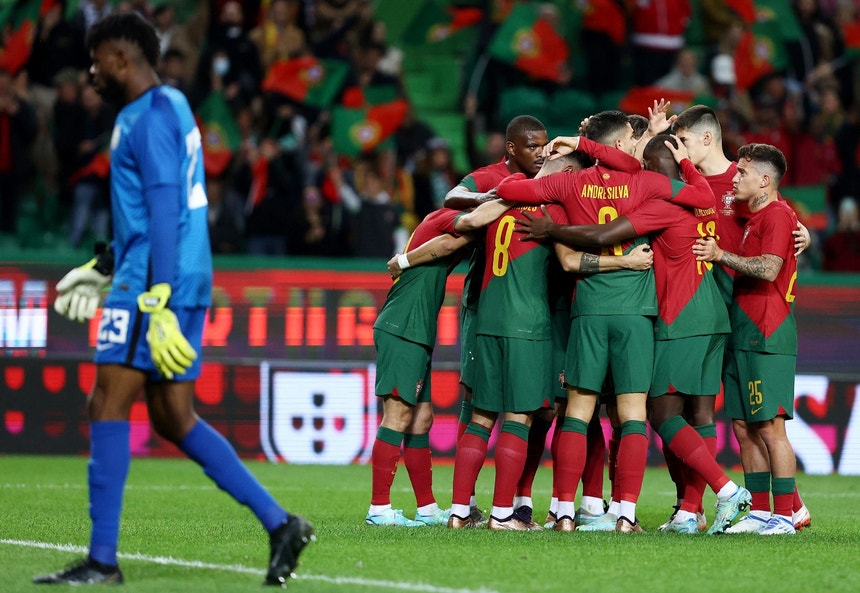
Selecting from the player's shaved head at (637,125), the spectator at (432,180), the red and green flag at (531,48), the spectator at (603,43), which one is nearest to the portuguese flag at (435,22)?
the red and green flag at (531,48)

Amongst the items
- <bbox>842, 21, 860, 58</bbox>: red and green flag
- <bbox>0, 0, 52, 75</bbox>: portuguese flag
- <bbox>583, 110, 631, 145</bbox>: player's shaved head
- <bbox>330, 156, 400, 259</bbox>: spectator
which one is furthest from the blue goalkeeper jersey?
<bbox>842, 21, 860, 58</bbox>: red and green flag

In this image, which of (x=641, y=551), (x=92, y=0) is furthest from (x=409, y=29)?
(x=641, y=551)

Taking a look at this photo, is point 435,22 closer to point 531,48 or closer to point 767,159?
point 531,48

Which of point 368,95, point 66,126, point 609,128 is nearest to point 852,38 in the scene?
point 368,95

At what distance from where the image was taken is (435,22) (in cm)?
1909

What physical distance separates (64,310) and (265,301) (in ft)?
21.1

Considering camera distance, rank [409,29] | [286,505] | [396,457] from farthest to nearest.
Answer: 1. [409,29]
2. [286,505]
3. [396,457]

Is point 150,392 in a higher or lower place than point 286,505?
higher

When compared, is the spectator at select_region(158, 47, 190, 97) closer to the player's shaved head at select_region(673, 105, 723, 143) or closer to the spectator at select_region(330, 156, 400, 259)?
the spectator at select_region(330, 156, 400, 259)

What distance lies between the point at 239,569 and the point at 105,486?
781 millimetres

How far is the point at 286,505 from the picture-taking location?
8648mm

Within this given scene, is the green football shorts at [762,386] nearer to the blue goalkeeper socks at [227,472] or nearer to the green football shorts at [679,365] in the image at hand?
the green football shorts at [679,365]

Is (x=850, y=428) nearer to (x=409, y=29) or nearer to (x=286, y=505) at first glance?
(x=286, y=505)

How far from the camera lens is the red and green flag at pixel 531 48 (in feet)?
55.7
